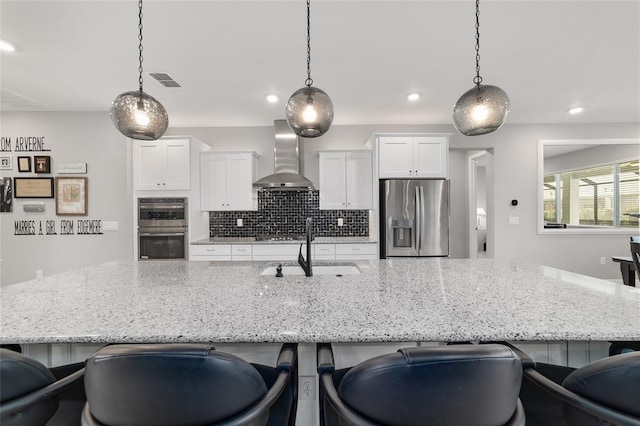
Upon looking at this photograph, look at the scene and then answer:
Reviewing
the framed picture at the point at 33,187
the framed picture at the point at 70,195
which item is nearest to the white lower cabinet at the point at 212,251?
the framed picture at the point at 70,195

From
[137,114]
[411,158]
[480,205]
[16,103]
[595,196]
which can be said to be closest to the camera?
[137,114]

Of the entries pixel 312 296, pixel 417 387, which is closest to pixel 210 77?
pixel 312 296

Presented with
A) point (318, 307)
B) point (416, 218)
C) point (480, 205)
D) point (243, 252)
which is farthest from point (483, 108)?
point (480, 205)

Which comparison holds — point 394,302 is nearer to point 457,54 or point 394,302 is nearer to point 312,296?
point 312,296

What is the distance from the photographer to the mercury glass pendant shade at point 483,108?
1.54m

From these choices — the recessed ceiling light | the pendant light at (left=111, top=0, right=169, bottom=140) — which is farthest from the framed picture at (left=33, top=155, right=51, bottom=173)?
the pendant light at (left=111, top=0, right=169, bottom=140)

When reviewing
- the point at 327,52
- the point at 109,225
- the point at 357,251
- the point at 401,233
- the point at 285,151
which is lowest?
the point at 357,251

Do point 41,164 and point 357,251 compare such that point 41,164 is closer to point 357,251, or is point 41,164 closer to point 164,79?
point 164,79

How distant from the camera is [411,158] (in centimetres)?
392

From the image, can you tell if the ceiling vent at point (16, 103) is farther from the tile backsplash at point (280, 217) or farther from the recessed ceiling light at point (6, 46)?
the tile backsplash at point (280, 217)

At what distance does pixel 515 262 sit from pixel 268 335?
1.98 meters

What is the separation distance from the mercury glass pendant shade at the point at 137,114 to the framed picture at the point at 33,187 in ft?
11.8

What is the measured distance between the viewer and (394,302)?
1.20m

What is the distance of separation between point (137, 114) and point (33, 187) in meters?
3.88
